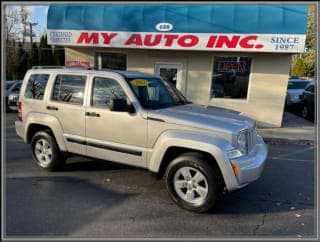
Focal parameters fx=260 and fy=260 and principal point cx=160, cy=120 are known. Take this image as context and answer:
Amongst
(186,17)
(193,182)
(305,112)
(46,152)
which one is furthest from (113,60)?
(305,112)

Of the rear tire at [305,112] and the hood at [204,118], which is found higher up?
the hood at [204,118]

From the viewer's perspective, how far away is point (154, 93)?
14.6 ft

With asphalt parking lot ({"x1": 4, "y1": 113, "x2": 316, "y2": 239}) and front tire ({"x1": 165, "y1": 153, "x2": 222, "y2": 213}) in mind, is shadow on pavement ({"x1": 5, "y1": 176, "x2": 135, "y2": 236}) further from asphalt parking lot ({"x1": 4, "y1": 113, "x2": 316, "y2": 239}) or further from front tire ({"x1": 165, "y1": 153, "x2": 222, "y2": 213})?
front tire ({"x1": 165, "y1": 153, "x2": 222, "y2": 213})

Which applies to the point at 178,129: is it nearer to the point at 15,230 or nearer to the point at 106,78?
the point at 106,78

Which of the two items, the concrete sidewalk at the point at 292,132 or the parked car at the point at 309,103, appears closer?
the concrete sidewalk at the point at 292,132

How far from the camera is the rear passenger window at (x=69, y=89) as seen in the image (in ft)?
14.9

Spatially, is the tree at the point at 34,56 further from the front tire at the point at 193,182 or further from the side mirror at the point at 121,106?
the front tire at the point at 193,182

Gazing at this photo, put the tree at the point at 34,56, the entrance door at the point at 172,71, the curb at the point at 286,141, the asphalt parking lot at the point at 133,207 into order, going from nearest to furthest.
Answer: the asphalt parking lot at the point at 133,207
the curb at the point at 286,141
the entrance door at the point at 172,71
the tree at the point at 34,56

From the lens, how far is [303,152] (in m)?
6.85

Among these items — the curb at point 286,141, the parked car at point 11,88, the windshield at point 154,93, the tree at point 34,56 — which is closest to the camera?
the windshield at point 154,93

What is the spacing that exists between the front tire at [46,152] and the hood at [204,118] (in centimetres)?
218

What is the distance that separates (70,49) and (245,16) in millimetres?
6904

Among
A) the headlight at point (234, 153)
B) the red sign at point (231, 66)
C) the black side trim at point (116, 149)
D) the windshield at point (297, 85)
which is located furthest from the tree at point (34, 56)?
the headlight at point (234, 153)

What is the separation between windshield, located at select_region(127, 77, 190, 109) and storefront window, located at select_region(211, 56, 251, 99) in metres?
5.48
